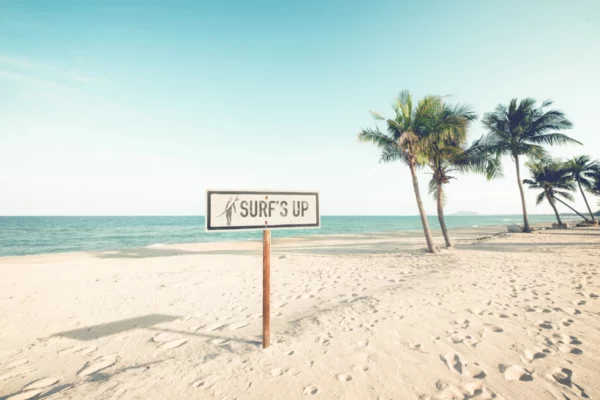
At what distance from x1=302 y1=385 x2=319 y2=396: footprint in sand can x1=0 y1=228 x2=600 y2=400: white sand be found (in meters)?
0.02

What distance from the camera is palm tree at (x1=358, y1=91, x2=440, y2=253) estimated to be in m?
11.7

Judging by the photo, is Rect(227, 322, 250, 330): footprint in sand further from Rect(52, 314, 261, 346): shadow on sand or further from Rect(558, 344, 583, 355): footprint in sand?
Rect(558, 344, 583, 355): footprint in sand

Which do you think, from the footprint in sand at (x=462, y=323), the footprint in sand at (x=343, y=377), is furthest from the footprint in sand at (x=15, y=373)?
the footprint in sand at (x=462, y=323)

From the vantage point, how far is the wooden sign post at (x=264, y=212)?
2881 millimetres

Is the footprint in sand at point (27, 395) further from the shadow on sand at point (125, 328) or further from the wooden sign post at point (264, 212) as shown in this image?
the wooden sign post at point (264, 212)

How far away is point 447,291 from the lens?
226 inches

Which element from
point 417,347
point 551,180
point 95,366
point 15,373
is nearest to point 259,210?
point 417,347

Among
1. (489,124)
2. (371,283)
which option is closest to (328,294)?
(371,283)

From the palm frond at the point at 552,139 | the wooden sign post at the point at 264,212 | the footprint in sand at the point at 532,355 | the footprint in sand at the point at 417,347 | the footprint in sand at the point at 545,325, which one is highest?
the palm frond at the point at 552,139

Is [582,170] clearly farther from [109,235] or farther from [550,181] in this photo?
[109,235]

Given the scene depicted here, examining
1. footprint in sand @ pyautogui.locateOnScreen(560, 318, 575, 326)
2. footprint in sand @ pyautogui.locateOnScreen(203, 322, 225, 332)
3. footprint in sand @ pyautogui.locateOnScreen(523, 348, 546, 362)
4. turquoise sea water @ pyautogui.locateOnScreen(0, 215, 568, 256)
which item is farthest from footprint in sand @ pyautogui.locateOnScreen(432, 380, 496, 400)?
turquoise sea water @ pyautogui.locateOnScreen(0, 215, 568, 256)

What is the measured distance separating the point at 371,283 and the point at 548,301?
11.3 feet

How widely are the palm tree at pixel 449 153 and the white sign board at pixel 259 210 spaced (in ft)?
35.1

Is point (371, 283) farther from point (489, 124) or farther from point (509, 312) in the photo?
point (489, 124)
